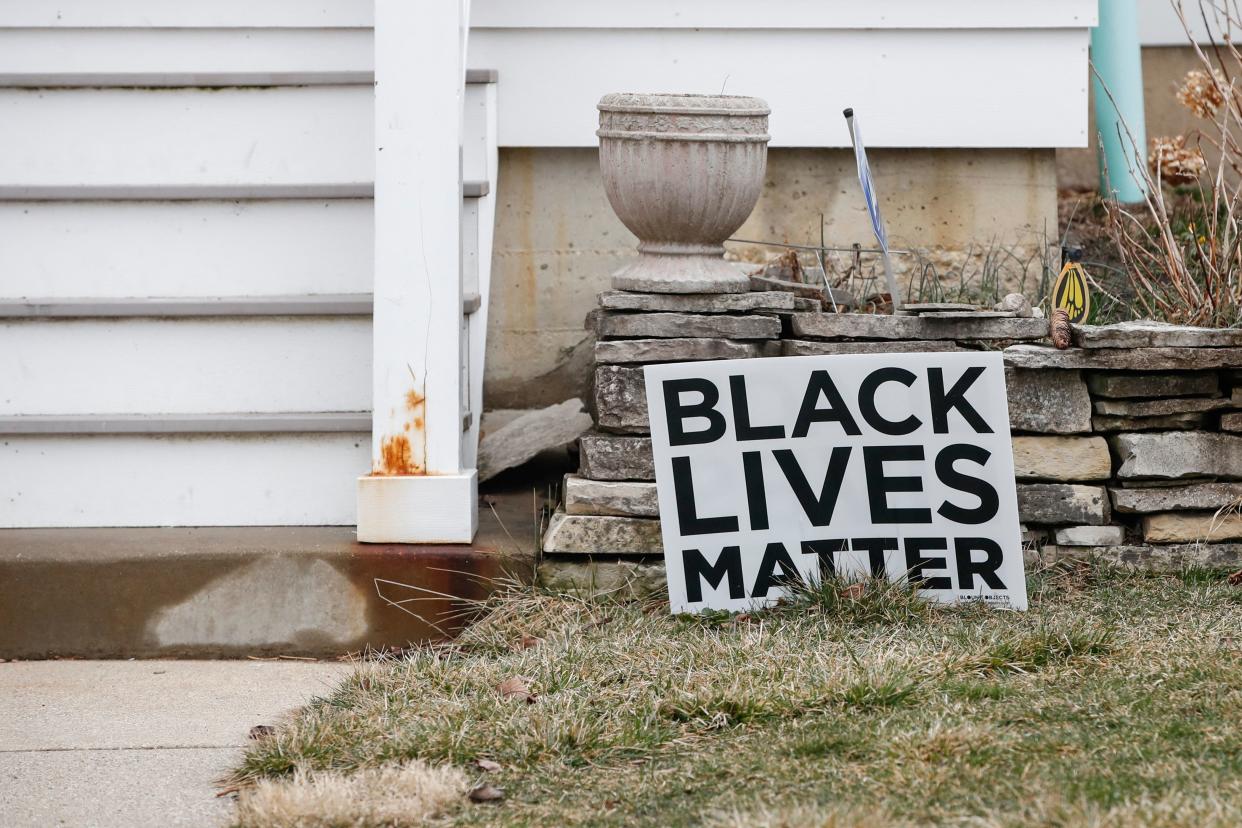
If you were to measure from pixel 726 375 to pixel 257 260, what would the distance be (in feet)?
4.63

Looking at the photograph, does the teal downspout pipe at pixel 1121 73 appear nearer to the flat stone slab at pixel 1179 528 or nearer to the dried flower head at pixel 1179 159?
the dried flower head at pixel 1179 159

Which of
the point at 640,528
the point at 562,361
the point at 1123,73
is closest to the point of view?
the point at 640,528

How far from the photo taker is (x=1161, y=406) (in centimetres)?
369

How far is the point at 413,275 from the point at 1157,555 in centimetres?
208

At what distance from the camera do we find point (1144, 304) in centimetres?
429

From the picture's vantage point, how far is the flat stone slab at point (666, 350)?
3.63 meters

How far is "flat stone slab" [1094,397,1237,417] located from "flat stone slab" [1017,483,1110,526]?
0.22 metres

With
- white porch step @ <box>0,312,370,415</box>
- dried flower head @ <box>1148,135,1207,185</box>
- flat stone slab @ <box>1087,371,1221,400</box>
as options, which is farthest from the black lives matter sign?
dried flower head @ <box>1148,135,1207,185</box>

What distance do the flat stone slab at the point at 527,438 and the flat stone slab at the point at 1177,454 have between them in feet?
5.00

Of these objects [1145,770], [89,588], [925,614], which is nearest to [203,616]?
[89,588]

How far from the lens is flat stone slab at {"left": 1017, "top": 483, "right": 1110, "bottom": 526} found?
3695 mm

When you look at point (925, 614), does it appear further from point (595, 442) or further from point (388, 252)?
point (388, 252)

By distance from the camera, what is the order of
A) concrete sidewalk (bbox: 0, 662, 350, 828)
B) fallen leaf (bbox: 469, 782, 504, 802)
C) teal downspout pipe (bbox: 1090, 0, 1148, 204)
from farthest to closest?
teal downspout pipe (bbox: 1090, 0, 1148, 204), concrete sidewalk (bbox: 0, 662, 350, 828), fallen leaf (bbox: 469, 782, 504, 802)

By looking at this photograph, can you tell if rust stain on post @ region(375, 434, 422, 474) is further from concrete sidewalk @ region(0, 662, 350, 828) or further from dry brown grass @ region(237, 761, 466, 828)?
dry brown grass @ region(237, 761, 466, 828)
